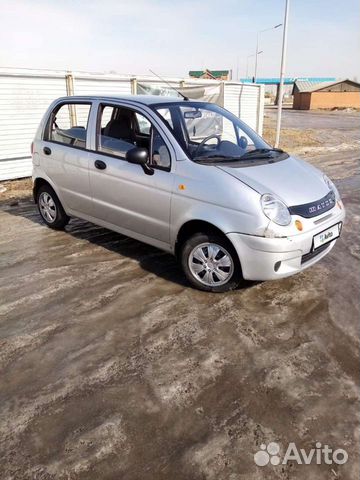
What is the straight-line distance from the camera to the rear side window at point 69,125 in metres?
5.10

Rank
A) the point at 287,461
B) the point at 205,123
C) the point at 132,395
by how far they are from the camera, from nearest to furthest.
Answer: the point at 287,461 → the point at 132,395 → the point at 205,123

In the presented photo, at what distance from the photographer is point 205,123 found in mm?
4793

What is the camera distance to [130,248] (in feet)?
17.6

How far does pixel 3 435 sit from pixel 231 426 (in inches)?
51.9

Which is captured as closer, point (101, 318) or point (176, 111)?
point (101, 318)

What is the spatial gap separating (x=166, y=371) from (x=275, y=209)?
164 centimetres

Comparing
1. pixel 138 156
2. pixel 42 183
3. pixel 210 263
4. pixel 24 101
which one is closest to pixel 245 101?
pixel 24 101

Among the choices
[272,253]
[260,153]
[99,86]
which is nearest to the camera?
[272,253]

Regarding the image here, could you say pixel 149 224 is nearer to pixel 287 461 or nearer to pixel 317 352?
pixel 317 352

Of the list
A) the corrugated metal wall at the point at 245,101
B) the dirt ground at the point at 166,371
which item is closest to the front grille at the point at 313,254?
the dirt ground at the point at 166,371

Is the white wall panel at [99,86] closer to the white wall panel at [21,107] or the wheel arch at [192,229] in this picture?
Result: the white wall panel at [21,107]

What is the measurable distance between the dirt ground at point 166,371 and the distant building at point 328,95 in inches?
2065

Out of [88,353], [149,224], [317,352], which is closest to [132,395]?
[88,353]

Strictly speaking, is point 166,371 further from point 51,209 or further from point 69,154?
point 51,209
